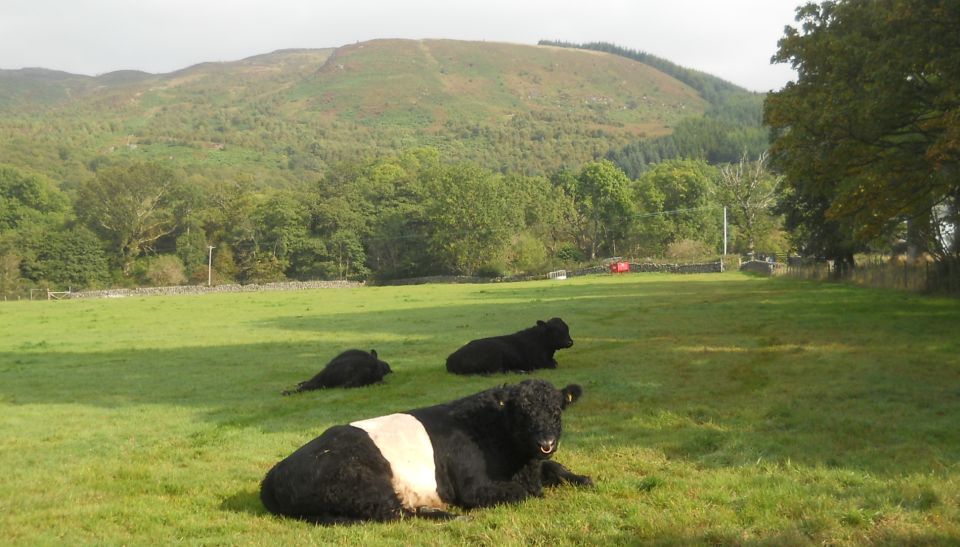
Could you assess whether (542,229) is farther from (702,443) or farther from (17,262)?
(702,443)

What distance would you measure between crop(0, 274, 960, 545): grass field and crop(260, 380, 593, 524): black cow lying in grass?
263mm

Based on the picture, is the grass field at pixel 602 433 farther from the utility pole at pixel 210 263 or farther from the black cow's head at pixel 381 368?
the utility pole at pixel 210 263

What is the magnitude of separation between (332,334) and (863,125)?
1746 cm

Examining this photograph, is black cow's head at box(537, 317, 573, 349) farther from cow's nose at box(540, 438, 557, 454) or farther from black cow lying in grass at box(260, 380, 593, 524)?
cow's nose at box(540, 438, 557, 454)

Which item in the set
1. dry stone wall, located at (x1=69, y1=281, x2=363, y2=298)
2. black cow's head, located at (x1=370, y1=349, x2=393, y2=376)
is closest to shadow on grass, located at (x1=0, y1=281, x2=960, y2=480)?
black cow's head, located at (x1=370, y1=349, x2=393, y2=376)

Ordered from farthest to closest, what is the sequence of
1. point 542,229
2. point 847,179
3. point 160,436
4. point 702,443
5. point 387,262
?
point 542,229 < point 387,262 < point 847,179 < point 160,436 < point 702,443

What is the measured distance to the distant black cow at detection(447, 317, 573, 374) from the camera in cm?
1661

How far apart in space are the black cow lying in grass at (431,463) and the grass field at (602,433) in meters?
0.26

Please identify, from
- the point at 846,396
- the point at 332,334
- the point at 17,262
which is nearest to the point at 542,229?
the point at 17,262

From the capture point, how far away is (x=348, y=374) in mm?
15633

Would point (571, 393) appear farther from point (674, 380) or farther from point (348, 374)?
point (348, 374)

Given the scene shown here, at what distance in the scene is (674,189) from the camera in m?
130

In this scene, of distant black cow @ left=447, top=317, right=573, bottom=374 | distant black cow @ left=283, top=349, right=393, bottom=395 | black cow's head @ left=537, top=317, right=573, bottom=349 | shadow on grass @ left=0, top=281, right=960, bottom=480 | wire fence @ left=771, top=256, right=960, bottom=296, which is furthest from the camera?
wire fence @ left=771, top=256, right=960, bottom=296

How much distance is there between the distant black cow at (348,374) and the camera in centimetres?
1545
